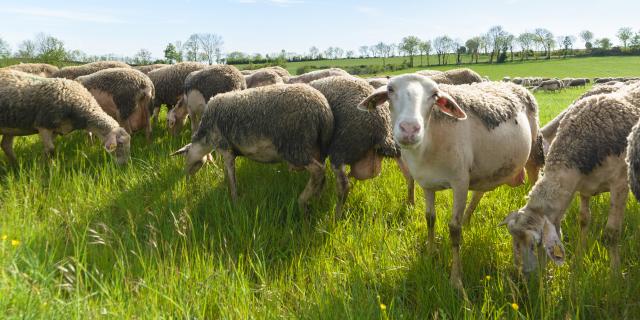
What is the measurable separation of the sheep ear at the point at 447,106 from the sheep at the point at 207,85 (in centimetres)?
498

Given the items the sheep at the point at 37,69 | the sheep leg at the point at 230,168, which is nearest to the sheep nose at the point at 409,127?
the sheep leg at the point at 230,168

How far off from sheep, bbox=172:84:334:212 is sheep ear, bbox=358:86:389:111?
1.19 m

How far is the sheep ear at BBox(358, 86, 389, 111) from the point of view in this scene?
10.3 ft

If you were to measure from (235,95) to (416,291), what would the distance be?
10.2ft

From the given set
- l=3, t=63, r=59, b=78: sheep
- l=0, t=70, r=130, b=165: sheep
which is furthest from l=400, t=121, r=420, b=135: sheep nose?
l=3, t=63, r=59, b=78: sheep

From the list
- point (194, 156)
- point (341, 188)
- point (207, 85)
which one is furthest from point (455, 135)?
point (207, 85)

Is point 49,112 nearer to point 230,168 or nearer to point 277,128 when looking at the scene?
point 230,168

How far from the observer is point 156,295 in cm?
234

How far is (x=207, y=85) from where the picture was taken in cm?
743

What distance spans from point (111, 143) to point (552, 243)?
553cm

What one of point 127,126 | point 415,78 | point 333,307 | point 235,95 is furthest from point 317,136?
point 127,126

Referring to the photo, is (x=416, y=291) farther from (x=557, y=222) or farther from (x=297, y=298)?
(x=557, y=222)

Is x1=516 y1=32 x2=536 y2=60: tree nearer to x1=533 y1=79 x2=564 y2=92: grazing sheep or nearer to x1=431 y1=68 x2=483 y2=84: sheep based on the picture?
x1=533 y1=79 x2=564 y2=92: grazing sheep

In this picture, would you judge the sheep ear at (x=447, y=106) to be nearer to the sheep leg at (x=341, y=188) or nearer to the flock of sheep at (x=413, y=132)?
the flock of sheep at (x=413, y=132)
